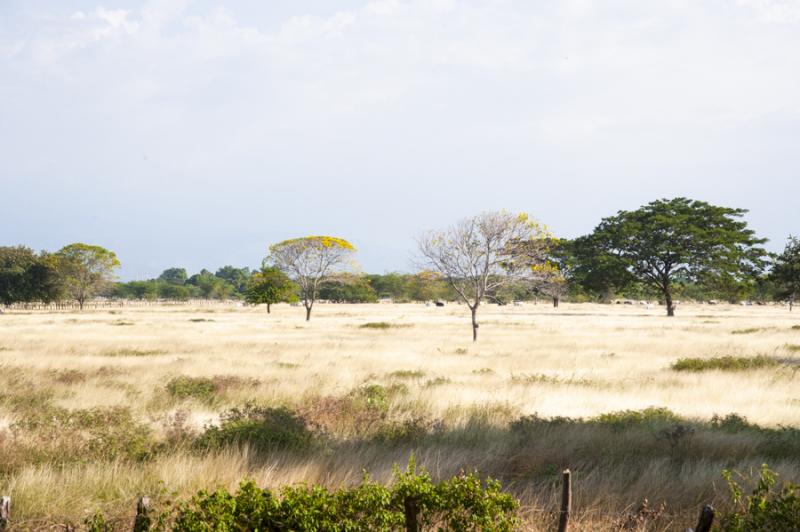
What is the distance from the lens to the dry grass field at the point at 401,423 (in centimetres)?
644

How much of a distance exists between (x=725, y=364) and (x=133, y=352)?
20.7 metres

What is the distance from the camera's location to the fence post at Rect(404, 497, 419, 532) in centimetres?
484

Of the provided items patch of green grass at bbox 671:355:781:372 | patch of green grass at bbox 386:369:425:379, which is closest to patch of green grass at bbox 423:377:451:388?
patch of green grass at bbox 386:369:425:379

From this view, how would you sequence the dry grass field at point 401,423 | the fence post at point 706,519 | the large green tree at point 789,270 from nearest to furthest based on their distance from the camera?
the fence post at point 706,519 → the dry grass field at point 401,423 → the large green tree at point 789,270

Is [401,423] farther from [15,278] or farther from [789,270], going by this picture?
[15,278]

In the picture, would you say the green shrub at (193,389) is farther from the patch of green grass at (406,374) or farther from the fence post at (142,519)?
the fence post at (142,519)

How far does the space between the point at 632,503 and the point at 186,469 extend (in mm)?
4834

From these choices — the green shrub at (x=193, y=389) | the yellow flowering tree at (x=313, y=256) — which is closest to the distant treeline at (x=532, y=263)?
the yellow flowering tree at (x=313, y=256)

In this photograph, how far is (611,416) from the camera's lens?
10.5 metres

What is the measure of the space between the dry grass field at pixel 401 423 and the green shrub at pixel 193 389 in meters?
0.06

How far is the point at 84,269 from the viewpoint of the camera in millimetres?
75188

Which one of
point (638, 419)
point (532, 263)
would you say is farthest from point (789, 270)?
point (638, 419)

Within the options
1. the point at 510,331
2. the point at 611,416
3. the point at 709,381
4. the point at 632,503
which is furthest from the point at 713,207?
the point at 632,503

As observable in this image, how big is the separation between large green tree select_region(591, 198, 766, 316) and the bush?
190 ft
